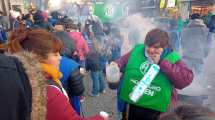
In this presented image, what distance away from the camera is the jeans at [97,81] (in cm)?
696

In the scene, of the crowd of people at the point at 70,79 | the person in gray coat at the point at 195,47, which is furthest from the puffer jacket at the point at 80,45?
the person in gray coat at the point at 195,47

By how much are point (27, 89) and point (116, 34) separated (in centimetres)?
728

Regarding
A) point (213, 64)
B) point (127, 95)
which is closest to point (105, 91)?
point (127, 95)

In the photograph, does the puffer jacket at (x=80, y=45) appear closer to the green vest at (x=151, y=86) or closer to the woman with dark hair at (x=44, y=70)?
the green vest at (x=151, y=86)

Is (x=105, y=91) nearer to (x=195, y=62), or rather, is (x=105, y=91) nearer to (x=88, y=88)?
(x=88, y=88)

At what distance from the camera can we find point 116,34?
8.63 meters

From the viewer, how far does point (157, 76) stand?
10.9 feet

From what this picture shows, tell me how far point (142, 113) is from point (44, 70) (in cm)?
150

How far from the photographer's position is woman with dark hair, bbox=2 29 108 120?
5.26 feet

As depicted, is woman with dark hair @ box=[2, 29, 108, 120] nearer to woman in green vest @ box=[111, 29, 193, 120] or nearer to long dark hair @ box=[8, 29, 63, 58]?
long dark hair @ box=[8, 29, 63, 58]

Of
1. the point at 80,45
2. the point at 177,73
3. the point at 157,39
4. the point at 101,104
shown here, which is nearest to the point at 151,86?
the point at 177,73

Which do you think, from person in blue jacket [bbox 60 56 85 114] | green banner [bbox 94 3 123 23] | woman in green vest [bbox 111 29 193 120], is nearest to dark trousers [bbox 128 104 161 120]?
woman in green vest [bbox 111 29 193 120]

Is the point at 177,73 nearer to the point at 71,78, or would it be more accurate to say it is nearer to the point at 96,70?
the point at 71,78

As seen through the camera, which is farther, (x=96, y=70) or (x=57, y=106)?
(x=96, y=70)
